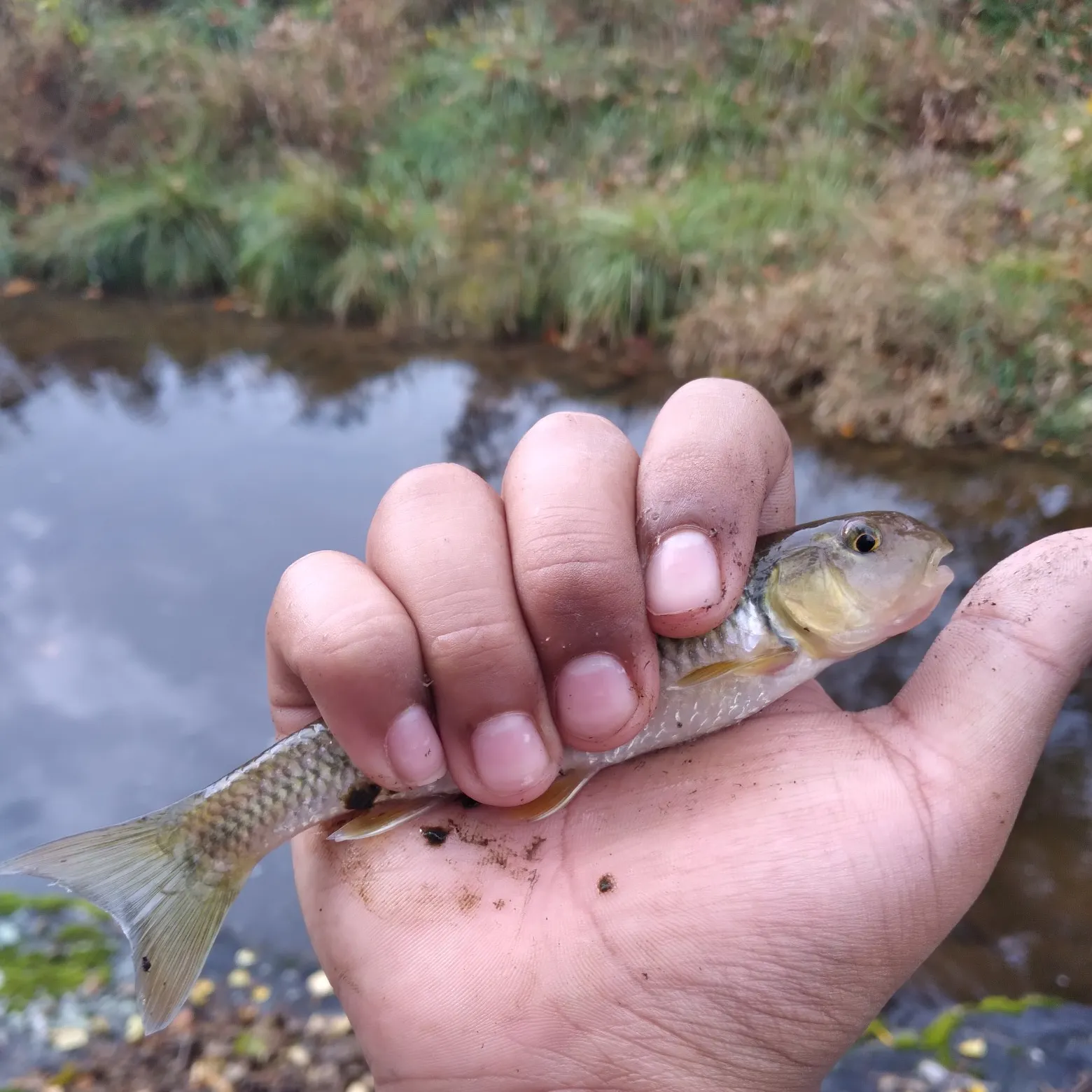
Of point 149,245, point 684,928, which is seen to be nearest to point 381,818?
point 684,928

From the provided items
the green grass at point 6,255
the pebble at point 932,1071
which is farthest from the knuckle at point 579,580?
the green grass at point 6,255

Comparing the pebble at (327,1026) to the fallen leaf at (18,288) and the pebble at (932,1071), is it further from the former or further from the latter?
the fallen leaf at (18,288)

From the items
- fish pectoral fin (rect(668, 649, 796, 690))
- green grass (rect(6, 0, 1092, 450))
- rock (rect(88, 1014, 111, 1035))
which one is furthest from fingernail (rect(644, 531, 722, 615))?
green grass (rect(6, 0, 1092, 450))

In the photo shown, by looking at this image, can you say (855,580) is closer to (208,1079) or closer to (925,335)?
(208,1079)

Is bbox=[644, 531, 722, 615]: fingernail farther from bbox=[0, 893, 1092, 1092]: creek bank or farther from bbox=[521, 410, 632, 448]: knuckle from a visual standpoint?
bbox=[0, 893, 1092, 1092]: creek bank

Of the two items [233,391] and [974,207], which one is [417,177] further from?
[974,207]

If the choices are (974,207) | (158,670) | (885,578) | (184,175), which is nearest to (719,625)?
(885,578)
